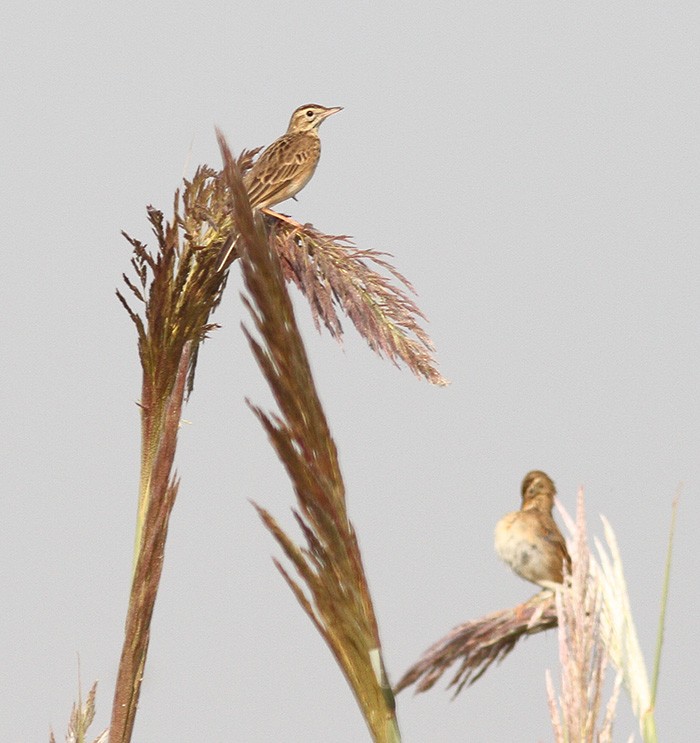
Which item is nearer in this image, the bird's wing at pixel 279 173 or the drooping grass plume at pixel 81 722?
the drooping grass plume at pixel 81 722

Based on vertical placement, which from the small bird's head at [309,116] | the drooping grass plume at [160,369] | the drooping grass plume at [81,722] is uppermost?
the small bird's head at [309,116]

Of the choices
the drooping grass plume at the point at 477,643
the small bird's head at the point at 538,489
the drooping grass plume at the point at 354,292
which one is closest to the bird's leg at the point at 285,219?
the drooping grass plume at the point at 354,292

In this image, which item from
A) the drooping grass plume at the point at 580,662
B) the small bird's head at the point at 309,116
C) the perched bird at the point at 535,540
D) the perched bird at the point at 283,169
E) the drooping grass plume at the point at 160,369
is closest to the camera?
the drooping grass plume at the point at 580,662

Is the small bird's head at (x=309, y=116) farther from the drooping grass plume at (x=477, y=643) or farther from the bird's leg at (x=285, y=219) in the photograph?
the drooping grass plume at (x=477, y=643)

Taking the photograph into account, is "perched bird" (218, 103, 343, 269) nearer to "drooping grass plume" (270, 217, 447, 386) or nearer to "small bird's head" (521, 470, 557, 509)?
"drooping grass plume" (270, 217, 447, 386)

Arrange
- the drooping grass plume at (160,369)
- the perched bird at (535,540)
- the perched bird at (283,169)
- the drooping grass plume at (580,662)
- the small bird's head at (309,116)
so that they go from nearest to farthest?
the drooping grass plume at (580,662), the perched bird at (535,540), the drooping grass plume at (160,369), the perched bird at (283,169), the small bird's head at (309,116)

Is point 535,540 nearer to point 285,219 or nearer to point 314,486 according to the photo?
point 314,486

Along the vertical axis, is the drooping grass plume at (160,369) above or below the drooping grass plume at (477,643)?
above

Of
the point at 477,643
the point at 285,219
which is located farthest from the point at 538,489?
the point at 285,219
